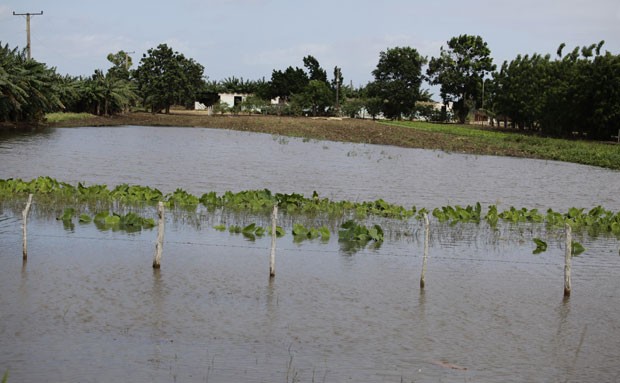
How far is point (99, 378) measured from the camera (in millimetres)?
9523

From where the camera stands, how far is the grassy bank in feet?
152

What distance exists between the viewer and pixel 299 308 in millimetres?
13102

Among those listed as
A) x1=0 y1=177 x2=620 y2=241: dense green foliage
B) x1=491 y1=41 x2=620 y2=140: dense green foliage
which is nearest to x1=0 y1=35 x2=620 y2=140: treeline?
x1=491 y1=41 x2=620 y2=140: dense green foliage

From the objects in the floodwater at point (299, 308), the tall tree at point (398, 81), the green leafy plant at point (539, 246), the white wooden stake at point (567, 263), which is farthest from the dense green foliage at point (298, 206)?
the tall tree at point (398, 81)

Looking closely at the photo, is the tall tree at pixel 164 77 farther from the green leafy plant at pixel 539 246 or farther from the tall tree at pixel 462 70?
the green leafy plant at pixel 539 246

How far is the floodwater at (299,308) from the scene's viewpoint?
405 inches

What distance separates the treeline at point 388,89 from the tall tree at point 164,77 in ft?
0.35

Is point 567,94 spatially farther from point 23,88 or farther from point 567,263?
point 567,263

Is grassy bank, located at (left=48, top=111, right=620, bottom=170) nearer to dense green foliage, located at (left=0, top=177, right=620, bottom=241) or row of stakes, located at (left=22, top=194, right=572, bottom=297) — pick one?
dense green foliage, located at (left=0, top=177, right=620, bottom=241)

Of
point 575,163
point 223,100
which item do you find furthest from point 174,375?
point 223,100

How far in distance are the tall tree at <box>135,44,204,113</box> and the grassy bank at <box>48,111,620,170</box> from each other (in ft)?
14.0

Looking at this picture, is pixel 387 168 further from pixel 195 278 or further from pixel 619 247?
pixel 195 278

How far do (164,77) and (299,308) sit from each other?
233 feet

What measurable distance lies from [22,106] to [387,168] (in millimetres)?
28605
